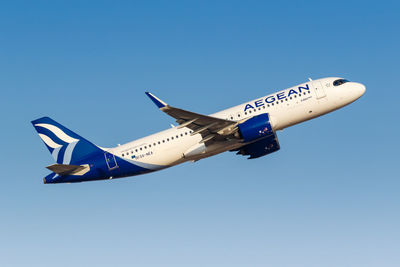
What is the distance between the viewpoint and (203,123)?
50.7 meters

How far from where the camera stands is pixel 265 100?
53219 mm

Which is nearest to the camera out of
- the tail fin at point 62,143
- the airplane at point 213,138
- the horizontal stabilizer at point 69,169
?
the airplane at point 213,138

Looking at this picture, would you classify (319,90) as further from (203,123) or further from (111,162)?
(111,162)

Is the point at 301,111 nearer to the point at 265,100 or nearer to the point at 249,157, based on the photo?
the point at 265,100

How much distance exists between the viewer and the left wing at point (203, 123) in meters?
47.5

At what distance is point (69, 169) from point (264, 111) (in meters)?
20.7

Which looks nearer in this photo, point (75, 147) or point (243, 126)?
point (243, 126)

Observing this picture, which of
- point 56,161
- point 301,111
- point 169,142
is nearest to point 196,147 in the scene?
point 169,142

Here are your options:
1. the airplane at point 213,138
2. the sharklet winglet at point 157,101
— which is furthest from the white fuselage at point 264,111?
the sharklet winglet at point 157,101

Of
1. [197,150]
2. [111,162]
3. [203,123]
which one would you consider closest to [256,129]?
[203,123]

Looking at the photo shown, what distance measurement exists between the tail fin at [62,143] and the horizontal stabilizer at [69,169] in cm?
109

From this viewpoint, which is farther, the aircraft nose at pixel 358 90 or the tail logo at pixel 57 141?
the tail logo at pixel 57 141

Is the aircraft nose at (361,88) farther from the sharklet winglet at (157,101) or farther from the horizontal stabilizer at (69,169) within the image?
the horizontal stabilizer at (69,169)

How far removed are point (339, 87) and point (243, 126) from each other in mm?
11087
